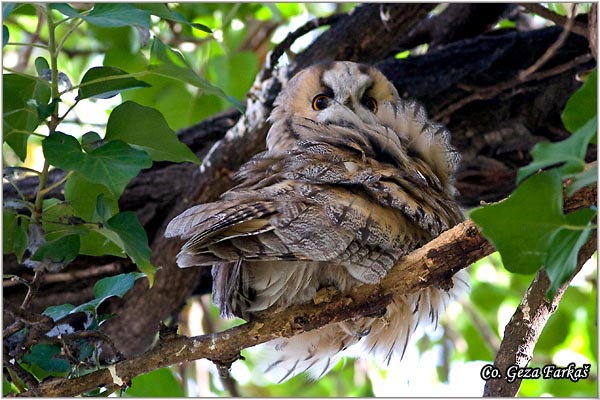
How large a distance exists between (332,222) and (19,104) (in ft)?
2.31

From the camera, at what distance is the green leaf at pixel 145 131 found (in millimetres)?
1553

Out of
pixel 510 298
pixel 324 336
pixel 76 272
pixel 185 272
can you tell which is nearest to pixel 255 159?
pixel 324 336

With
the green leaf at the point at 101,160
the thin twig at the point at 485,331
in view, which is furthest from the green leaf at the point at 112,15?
the thin twig at the point at 485,331

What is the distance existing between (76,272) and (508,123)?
166 cm

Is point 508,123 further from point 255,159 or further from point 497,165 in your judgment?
point 255,159

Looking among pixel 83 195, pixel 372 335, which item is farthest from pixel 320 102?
pixel 83 195

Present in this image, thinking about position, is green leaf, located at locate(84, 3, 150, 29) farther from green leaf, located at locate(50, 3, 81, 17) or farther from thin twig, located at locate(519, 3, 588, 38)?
thin twig, located at locate(519, 3, 588, 38)

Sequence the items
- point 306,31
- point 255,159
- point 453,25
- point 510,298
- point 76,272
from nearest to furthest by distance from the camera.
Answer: point 255,159 → point 76,272 → point 306,31 → point 453,25 → point 510,298

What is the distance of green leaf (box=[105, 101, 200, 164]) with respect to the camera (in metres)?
1.55

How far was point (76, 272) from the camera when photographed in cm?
249

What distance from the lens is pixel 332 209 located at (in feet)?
4.78

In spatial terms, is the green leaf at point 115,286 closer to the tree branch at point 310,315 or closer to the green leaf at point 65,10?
the tree branch at point 310,315

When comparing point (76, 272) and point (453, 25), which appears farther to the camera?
point (453, 25)

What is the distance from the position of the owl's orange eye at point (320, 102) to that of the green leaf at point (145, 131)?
0.78m
